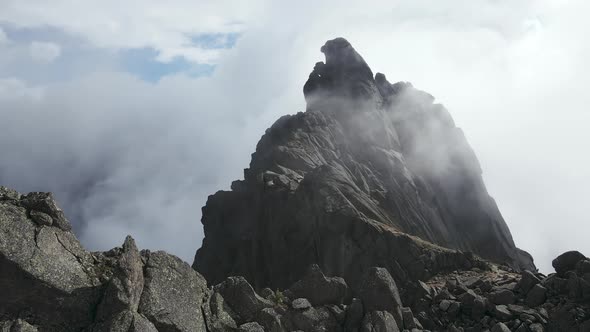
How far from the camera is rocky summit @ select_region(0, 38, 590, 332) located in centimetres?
2700

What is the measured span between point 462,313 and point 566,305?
6.60 meters

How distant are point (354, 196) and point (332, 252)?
438 inches

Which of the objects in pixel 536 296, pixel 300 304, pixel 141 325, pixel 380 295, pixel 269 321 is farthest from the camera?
pixel 536 296

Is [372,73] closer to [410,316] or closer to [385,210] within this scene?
[385,210]

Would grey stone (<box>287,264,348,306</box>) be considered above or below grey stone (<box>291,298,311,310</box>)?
above

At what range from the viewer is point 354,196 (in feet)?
270

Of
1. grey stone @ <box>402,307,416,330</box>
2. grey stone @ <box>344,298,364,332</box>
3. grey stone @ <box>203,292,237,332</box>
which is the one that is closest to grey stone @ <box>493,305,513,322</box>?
grey stone @ <box>402,307,416,330</box>

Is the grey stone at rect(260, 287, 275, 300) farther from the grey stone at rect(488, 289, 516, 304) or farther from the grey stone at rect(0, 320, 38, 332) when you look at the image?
the grey stone at rect(488, 289, 516, 304)

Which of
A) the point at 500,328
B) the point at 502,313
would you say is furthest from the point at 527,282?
the point at 500,328

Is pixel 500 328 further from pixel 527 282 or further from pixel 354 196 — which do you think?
pixel 354 196

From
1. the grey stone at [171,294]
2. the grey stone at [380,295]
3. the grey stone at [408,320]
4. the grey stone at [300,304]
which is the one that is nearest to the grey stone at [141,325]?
the grey stone at [171,294]

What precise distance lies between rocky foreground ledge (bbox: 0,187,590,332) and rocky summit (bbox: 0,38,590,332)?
0.25ft

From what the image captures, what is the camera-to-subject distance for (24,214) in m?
27.5

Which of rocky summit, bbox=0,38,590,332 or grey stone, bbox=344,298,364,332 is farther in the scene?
grey stone, bbox=344,298,364,332
